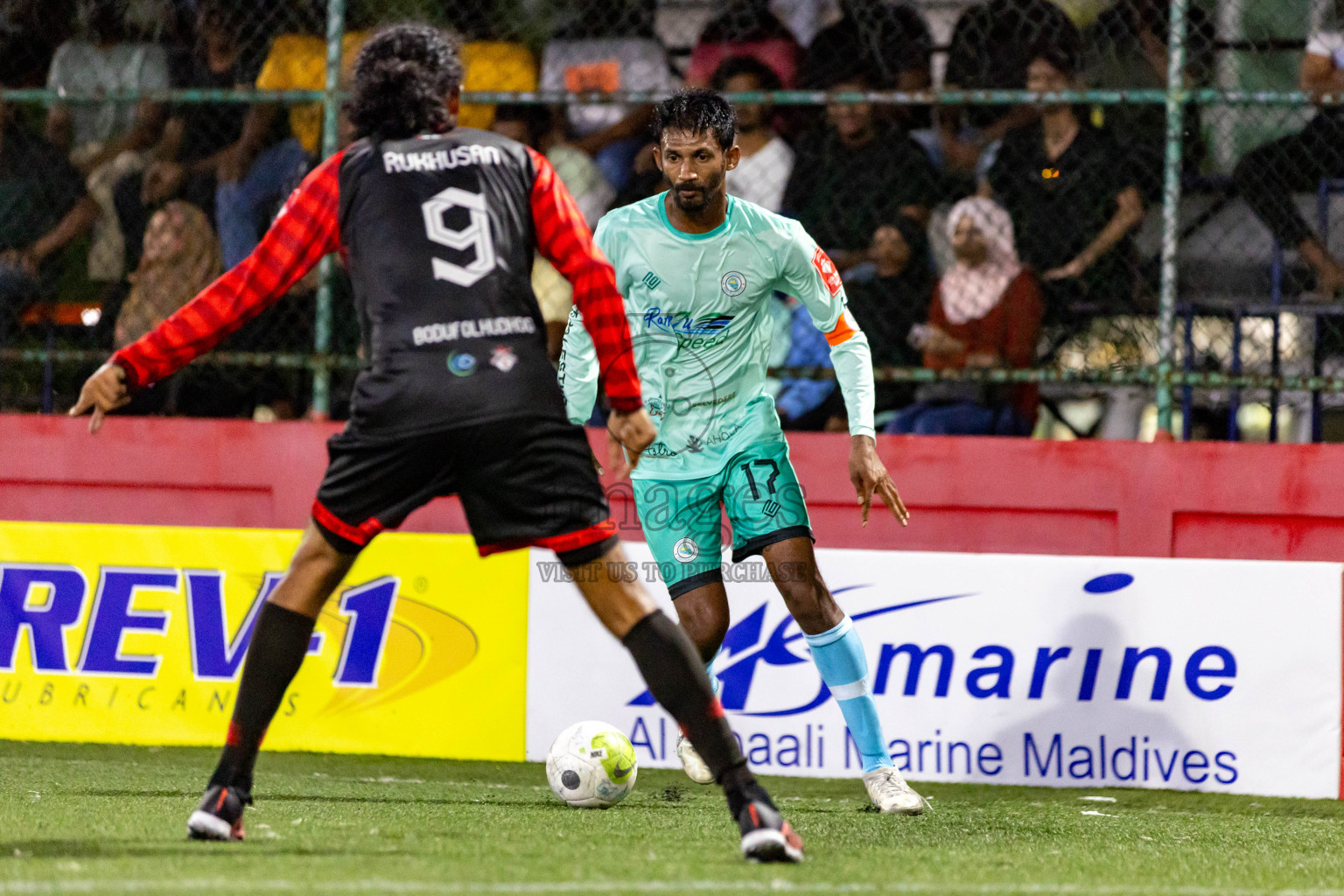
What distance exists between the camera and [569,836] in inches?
174

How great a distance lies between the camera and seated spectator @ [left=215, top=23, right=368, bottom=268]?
26.2ft

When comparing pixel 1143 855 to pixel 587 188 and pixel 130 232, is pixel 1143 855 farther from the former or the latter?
pixel 130 232

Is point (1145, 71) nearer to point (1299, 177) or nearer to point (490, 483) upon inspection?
point (1299, 177)

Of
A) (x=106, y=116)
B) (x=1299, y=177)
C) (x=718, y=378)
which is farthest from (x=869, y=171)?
(x=106, y=116)

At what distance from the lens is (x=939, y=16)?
27.1 feet

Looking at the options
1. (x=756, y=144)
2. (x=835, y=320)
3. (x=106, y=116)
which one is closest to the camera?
(x=835, y=320)

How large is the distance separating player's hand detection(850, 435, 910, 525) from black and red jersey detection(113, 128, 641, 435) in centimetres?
136

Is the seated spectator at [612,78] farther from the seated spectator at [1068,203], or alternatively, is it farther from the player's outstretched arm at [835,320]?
the player's outstretched arm at [835,320]

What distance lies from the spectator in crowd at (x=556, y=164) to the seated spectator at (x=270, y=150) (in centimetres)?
85

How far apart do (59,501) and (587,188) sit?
2.99 meters

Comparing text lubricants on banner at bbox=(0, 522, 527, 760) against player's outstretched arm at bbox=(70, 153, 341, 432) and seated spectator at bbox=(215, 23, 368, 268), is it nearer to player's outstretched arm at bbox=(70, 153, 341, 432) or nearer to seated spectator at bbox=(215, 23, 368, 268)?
seated spectator at bbox=(215, 23, 368, 268)

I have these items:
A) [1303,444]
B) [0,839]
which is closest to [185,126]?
[0,839]

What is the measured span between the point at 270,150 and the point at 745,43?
2428 mm

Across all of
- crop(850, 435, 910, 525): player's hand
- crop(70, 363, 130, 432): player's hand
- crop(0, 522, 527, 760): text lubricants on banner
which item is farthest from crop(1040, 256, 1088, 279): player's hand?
crop(70, 363, 130, 432): player's hand
